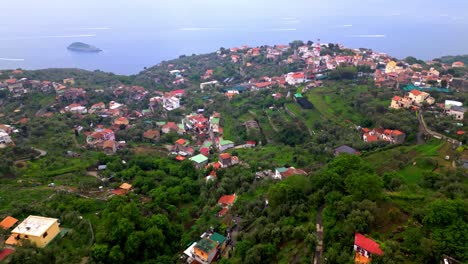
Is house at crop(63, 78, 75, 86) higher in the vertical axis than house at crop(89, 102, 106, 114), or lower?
higher

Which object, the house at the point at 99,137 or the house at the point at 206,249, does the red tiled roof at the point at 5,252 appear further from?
the house at the point at 99,137

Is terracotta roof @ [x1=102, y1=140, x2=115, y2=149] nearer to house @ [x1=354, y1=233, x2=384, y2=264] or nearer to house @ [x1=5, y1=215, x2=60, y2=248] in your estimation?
house @ [x1=5, y1=215, x2=60, y2=248]

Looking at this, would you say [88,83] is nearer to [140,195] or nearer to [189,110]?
[189,110]

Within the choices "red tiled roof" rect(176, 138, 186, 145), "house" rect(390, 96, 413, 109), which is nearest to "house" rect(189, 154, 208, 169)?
"red tiled roof" rect(176, 138, 186, 145)

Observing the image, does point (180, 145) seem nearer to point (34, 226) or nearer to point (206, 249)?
point (34, 226)

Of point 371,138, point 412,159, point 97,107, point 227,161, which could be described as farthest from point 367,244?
point 97,107

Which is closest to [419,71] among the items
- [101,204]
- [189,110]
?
[189,110]
